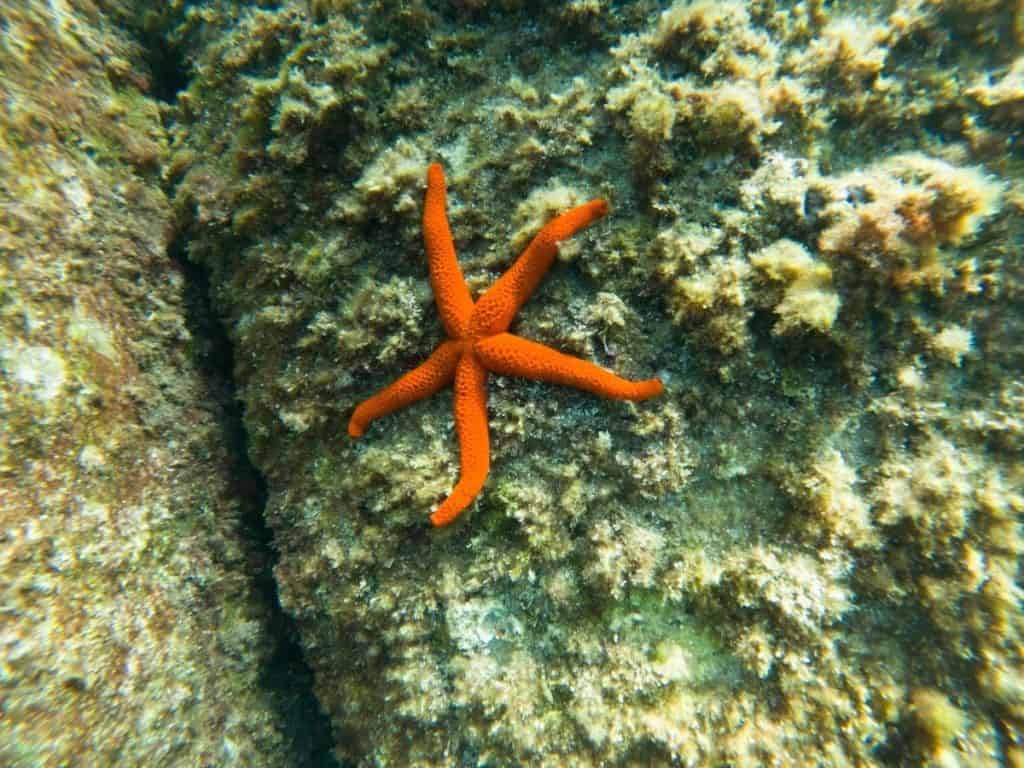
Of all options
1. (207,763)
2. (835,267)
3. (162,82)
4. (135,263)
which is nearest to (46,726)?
(207,763)

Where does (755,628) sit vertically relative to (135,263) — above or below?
below

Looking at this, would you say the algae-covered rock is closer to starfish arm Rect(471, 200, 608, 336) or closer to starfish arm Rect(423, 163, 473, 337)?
starfish arm Rect(423, 163, 473, 337)

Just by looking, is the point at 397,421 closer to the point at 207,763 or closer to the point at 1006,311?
the point at 207,763

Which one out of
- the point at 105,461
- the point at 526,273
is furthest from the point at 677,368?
the point at 105,461

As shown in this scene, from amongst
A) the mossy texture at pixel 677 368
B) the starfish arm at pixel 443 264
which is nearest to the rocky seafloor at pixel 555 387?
the mossy texture at pixel 677 368

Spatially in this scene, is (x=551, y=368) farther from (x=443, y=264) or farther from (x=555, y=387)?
(x=443, y=264)
